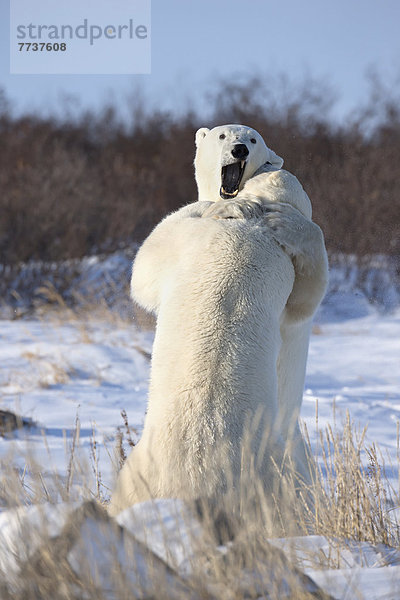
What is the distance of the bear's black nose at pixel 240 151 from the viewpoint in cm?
231

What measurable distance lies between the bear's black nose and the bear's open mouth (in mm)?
23

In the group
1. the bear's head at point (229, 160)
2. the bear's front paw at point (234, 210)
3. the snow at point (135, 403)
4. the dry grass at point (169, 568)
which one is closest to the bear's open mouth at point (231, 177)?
the bear's head at point (229, 160)

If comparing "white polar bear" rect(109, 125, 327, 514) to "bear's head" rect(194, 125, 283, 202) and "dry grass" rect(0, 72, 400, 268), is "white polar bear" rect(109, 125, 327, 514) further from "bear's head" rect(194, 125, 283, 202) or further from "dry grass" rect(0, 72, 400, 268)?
"dry grass" rect(0, 72, 400, 268)

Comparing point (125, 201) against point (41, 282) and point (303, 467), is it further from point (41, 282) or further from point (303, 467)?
point (303, 467)

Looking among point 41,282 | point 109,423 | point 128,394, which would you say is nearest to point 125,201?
point 41,282

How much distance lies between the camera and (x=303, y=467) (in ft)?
6.59

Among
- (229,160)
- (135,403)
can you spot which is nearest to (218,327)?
(229,160)

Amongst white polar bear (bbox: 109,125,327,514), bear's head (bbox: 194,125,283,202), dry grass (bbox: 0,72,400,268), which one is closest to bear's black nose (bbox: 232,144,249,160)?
bear's head (bbox: 194,125,283,202)

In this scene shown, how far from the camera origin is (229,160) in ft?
7.61

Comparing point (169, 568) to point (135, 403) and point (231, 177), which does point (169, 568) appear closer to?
point (231, 177)

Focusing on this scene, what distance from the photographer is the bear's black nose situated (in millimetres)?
2307

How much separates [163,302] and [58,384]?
4131 millimetres

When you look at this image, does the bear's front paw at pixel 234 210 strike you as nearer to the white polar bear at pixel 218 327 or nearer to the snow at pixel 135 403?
the white polar bear at pixel 218 327

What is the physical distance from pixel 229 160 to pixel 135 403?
11.1 feet
